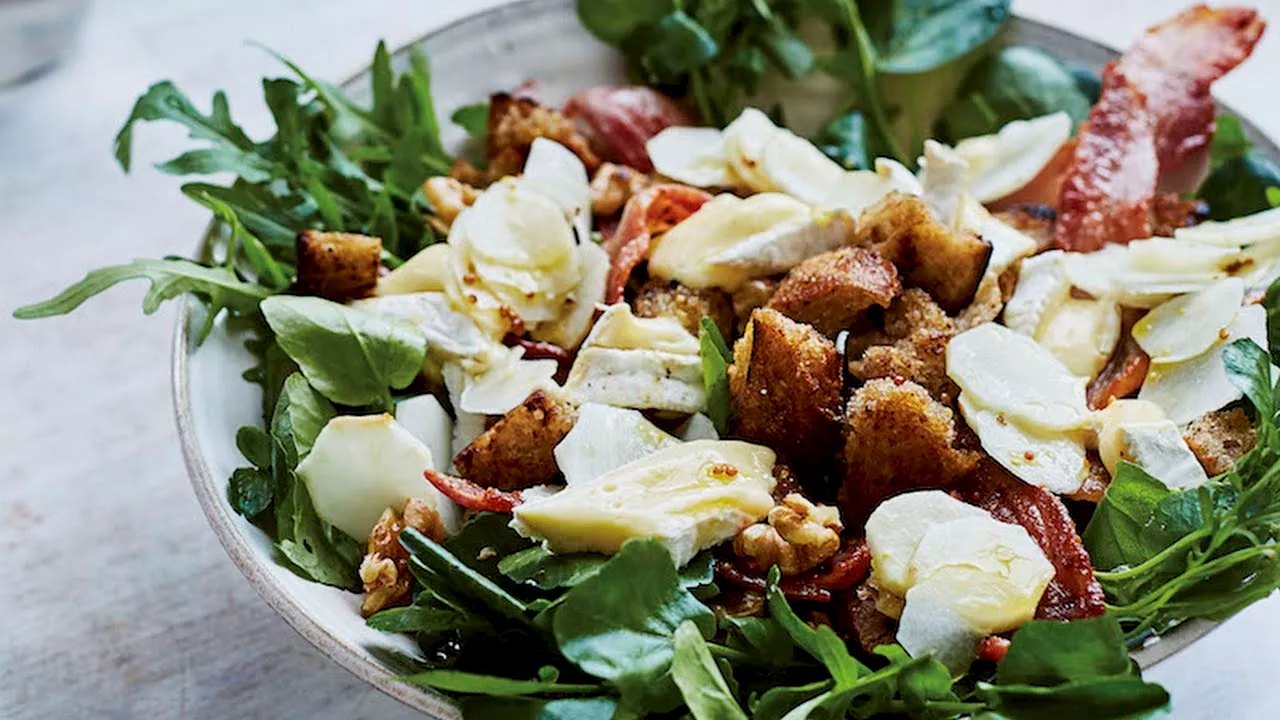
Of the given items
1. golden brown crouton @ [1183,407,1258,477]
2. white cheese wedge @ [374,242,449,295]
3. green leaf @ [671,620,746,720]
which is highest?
white cheese wedge @ [374,242,449,295]

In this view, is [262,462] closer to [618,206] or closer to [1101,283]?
[618,206]

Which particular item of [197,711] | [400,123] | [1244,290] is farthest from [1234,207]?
[197,711]

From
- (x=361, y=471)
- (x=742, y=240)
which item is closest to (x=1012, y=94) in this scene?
(x=742, y=240)

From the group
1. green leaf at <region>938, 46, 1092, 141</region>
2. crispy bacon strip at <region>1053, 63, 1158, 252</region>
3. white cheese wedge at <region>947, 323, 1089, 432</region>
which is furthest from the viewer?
green leaf at <region>938, 46, 1092, 141</region>

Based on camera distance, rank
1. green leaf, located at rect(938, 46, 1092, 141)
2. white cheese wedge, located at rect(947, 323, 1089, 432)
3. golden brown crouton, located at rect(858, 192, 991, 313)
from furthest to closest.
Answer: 1. green leaf, located at rect(938, 46, 1092, 141)
2. golden brown crouton, located at rect(858, 192, 991, 313)
3. white cheese wedge, located at rect(947, 323, 1089, 432)

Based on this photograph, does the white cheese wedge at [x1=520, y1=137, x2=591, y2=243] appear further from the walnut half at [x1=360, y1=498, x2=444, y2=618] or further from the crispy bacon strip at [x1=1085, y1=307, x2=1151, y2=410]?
the crispy bacon strip at [x1=1085, y1=307, x2=1151, y2=410]

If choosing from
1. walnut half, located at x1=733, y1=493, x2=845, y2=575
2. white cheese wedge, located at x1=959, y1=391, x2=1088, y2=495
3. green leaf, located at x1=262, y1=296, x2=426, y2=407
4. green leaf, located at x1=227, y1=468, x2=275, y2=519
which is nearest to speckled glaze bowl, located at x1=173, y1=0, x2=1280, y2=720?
green leaf, located at x1=227, y1=468, x2=275, y2=519
